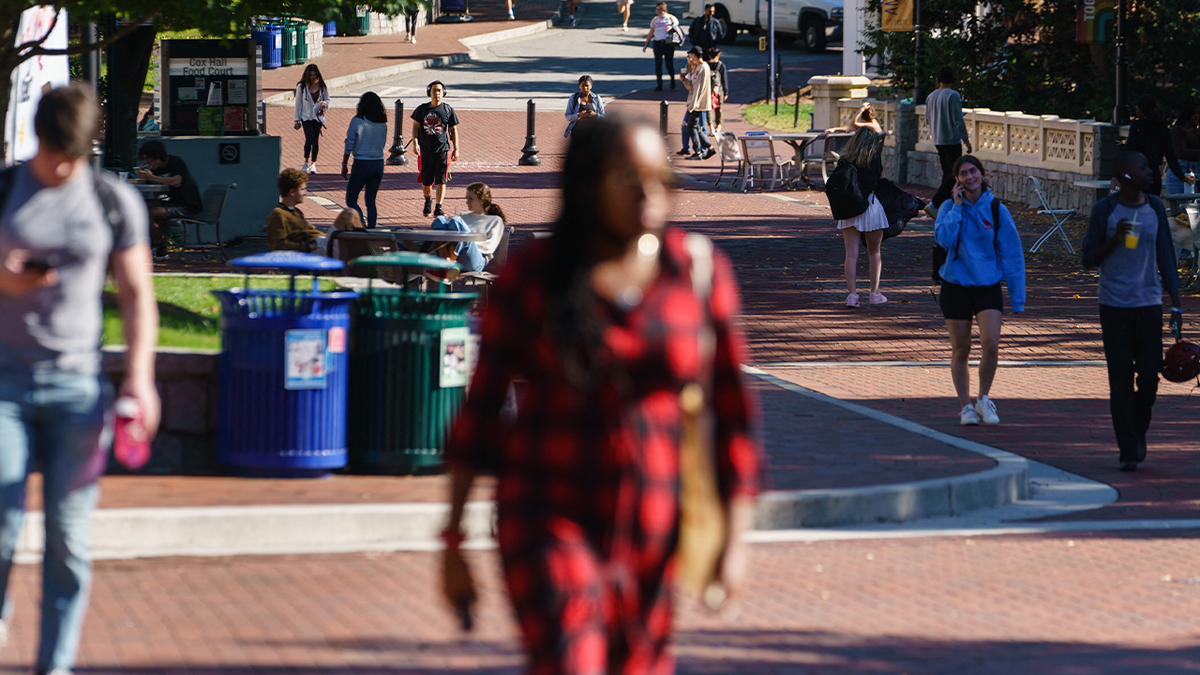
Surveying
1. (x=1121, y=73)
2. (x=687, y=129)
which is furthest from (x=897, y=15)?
(x=1121, y=73)

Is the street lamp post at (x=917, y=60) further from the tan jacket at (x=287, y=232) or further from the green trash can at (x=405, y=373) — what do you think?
the green trash can at (x=405, y=373)

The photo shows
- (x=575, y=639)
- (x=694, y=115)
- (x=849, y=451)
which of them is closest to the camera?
(x=575, y=639)

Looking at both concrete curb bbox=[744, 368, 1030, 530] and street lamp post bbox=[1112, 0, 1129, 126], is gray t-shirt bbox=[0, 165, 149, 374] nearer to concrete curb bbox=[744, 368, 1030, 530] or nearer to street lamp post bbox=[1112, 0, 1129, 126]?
concrete curb bbox=[744, 368, 1030, 530]

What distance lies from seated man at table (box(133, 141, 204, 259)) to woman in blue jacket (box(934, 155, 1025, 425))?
898cm

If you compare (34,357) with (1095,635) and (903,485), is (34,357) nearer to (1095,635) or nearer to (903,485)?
(1095,635)

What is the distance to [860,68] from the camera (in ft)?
123

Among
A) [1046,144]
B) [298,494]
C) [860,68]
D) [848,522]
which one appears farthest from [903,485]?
[860,68]

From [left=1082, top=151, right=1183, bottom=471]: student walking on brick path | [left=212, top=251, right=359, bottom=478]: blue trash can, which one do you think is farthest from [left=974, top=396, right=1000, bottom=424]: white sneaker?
[left=212, top=251, right=359, bottom=478]: blue trash can

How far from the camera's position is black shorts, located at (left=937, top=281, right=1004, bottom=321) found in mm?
9852

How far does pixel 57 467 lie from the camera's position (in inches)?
169

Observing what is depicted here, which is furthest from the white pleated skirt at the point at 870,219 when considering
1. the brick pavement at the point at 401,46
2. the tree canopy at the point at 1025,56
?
the brick pavement at the point at 401,46

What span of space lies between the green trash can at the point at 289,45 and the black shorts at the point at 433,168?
75.5 ft

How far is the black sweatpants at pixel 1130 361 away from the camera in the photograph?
29.3 ft

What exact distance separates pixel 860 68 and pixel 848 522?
31.2 m
